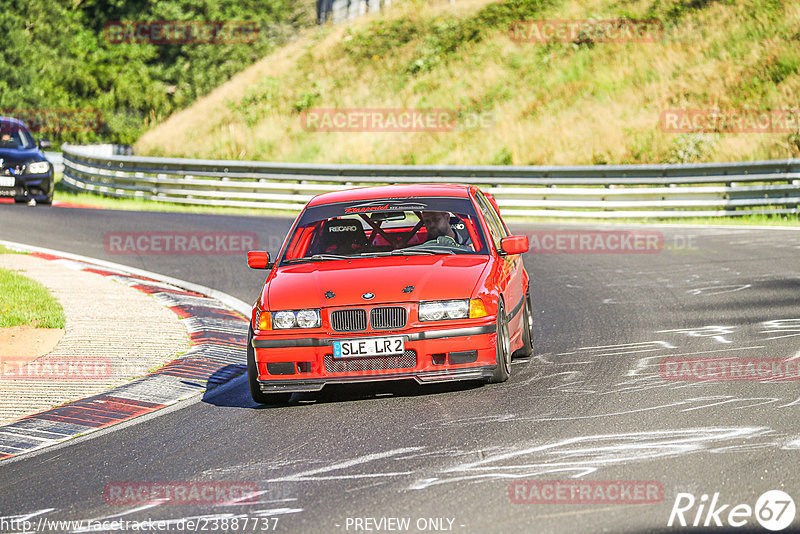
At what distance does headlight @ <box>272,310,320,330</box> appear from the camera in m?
7.91

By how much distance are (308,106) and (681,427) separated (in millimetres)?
33727

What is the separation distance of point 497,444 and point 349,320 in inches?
69.1

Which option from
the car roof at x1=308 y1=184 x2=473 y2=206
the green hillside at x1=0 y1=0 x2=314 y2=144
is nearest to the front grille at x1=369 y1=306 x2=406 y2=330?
the car roof at x1=308 y1=184 x2=473 y2=206

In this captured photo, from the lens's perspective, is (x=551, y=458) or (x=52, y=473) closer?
(x=551, y=458)

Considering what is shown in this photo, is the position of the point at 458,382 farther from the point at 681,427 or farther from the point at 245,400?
the point at 681,427

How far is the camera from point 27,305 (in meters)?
12.2

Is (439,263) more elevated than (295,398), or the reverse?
(439,263)

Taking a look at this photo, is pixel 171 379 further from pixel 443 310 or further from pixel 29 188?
pixel 29 188

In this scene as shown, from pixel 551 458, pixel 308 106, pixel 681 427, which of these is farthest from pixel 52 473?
pixel 308 106

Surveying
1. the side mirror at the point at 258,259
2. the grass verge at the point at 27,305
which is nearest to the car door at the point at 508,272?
the side mirror at the point at 258,259

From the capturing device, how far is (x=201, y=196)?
27250 millimetres

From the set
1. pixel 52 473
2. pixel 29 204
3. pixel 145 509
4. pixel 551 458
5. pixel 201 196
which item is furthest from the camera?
pixel 201 196

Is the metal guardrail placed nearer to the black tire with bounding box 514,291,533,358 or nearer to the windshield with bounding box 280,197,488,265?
the black tire with bounding box 514,291,533,358

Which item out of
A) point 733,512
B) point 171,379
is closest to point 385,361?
point 171,379
